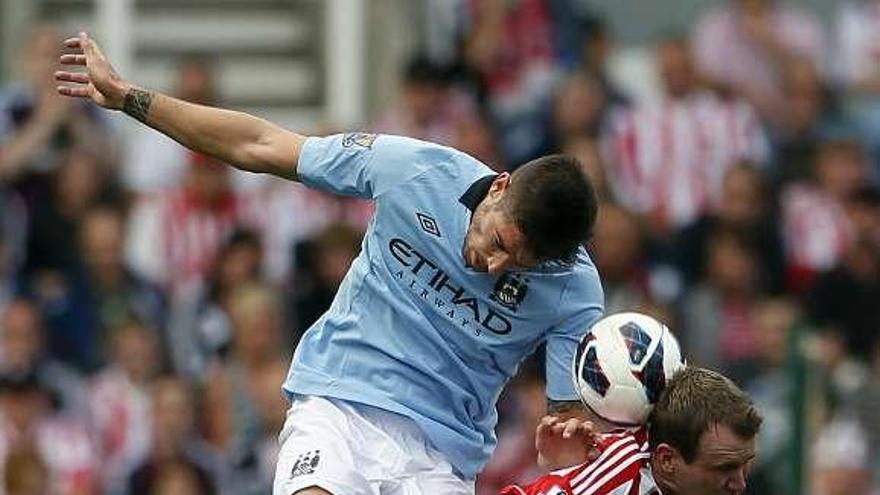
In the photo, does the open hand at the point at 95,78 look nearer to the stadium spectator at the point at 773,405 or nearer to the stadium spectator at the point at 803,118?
the stadium spectator at the point at 773,405

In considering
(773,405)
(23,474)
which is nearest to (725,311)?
(773,405)

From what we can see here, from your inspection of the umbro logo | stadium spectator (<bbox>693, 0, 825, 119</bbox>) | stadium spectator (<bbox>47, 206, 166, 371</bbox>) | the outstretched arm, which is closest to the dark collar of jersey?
the umbro logo

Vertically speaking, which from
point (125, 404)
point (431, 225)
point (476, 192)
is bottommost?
point (125, 404)

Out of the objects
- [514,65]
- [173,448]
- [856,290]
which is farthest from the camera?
[514,65]

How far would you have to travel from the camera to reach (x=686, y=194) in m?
15.4

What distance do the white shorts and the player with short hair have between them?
0.62m

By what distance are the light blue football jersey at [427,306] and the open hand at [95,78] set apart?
61 cm

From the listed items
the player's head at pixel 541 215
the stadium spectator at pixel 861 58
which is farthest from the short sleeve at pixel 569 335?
the stadium spectator at pixel 861 58

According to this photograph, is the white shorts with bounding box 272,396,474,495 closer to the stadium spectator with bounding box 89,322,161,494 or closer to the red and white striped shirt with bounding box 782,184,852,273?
the stadium spectator with bounding box 89,322,161,494

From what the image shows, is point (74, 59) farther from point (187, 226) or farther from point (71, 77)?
point (187, 226)

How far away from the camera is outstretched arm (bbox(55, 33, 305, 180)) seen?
8.52m

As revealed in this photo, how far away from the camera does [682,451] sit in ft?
25.8

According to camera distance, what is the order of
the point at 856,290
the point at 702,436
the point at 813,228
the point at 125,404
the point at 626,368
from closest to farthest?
the point at 702,436 < the point at 626,368 < the point at 125,404 < the point at 856,290 < the point at 813,228

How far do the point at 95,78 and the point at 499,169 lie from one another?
641cm
